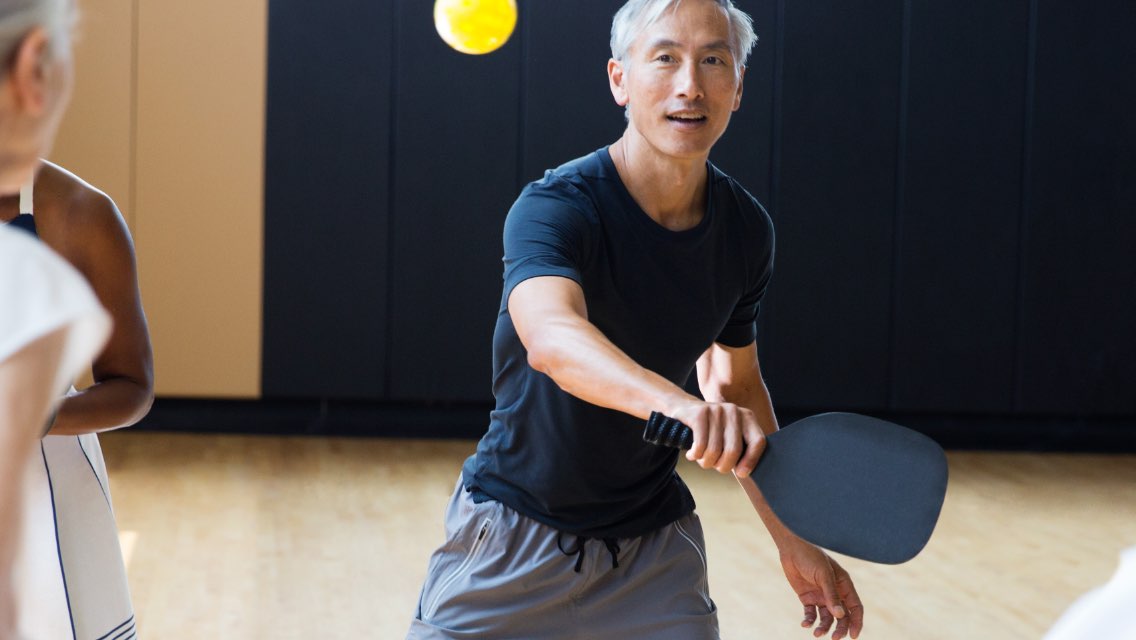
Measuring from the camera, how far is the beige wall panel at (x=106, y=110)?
6520 mm

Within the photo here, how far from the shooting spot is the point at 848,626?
6.34 feet

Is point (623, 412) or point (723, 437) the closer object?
point (723, 437)

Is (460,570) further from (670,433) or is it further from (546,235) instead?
(670,433)

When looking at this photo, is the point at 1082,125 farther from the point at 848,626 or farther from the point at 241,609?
the point at 848,626

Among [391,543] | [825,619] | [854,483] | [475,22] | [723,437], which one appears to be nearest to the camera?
[723,437]

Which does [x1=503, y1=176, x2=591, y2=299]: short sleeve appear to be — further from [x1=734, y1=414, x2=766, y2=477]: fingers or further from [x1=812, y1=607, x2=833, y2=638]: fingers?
[x1=812, y1=607, x2=833, y2=638]: fingers

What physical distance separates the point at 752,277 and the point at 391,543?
2877mm

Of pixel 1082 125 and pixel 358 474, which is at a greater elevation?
pixel 1082 125

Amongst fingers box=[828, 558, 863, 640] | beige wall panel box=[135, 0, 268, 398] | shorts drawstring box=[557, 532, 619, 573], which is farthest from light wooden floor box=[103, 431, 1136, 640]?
shorts drawstring box=[557, 532, 619, 573]

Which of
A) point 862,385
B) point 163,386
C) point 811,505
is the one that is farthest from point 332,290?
point 811,505

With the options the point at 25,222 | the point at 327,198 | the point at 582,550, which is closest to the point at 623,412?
the point at 582,550

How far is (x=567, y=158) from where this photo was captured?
6.83 m

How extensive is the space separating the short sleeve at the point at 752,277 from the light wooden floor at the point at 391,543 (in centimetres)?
186

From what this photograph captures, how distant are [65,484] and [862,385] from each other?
5814mm
